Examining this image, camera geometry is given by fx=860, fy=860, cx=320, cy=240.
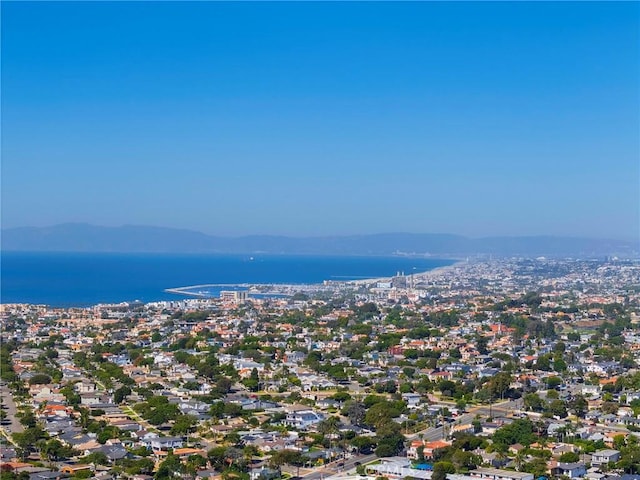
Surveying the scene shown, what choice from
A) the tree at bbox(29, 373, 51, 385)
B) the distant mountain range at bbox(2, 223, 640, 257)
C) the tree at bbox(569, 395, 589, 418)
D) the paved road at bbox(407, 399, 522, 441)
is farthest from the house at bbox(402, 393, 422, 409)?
the distant mountain range at bbox(2, 223, 640, 257)

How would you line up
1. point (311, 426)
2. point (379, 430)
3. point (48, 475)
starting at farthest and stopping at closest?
point (311, 426) < point (379, 430) < point (48, 475)

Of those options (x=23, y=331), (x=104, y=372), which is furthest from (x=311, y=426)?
(x=23, y=331)

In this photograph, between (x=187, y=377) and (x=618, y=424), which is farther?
(x=187, y=377)

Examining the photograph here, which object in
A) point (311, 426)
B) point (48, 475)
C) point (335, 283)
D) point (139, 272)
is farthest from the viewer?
point (139, 272)

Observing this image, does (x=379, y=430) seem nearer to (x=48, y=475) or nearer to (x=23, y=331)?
(x=48, y=475)

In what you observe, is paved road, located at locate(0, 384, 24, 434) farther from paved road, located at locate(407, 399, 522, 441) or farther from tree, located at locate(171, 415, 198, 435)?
paved road, located at locate(407, 399, 522, 441)

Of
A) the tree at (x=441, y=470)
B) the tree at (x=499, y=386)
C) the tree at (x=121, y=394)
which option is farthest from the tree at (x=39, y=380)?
the tree at (x=441, y=470)

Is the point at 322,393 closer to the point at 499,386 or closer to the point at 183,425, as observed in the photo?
the point at 499,386
